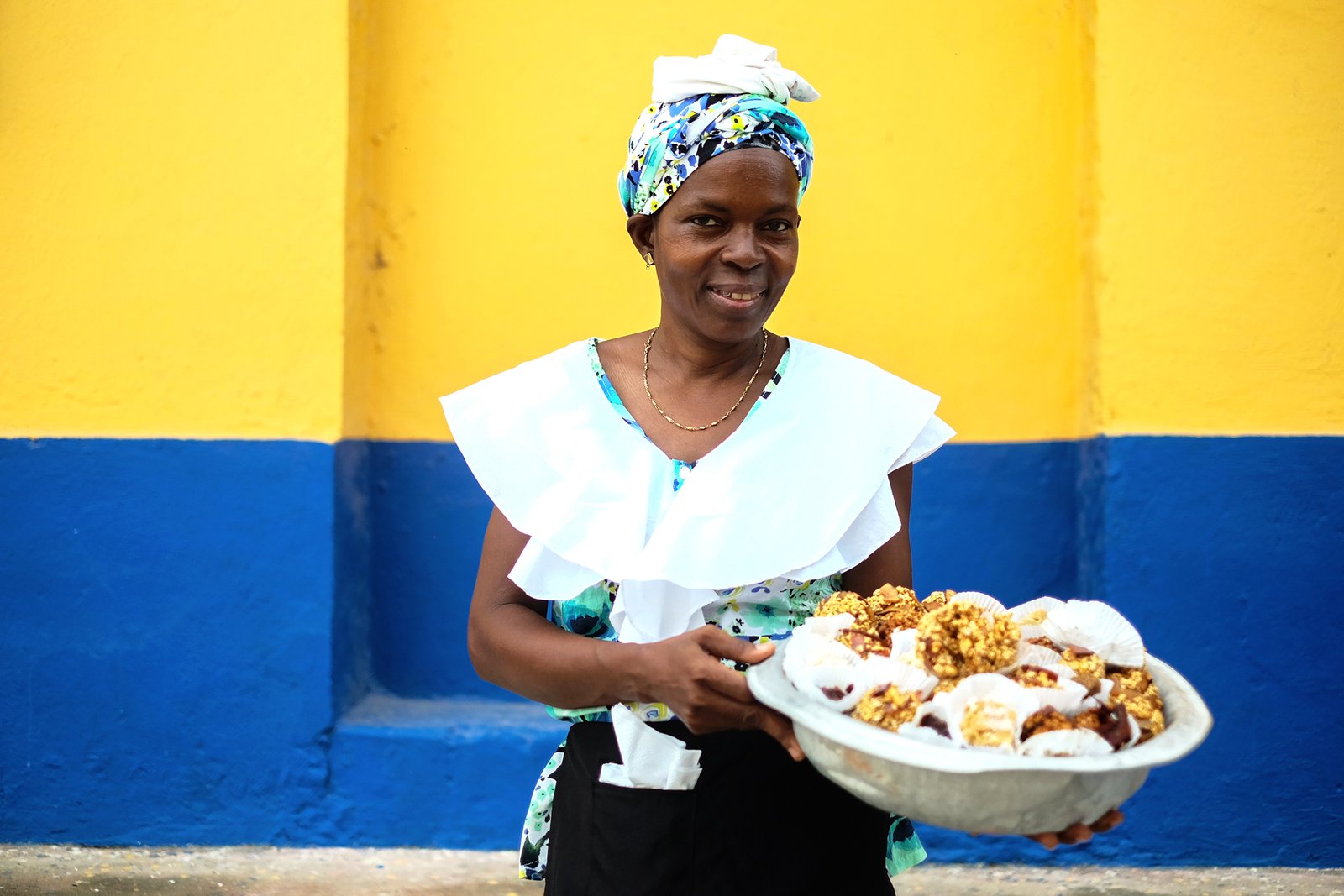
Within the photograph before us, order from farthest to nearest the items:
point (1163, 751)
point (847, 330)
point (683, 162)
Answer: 1. point (847, 330)
2. point (683, 162)
3. point (1163, 751)

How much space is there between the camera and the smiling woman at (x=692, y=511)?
168 cm

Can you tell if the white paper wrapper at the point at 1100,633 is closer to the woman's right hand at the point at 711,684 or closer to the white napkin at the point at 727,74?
the woman's right hand at the point at 711,684

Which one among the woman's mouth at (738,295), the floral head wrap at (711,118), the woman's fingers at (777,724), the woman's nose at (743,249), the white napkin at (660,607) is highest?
the floral head wrap at (711,118)

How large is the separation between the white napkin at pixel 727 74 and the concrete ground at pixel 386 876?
2.46 m

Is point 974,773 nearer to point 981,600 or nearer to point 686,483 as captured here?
point 981,600

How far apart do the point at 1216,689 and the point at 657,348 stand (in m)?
2.37

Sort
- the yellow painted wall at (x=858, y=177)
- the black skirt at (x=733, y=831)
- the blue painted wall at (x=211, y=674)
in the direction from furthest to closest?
the yellow painted wall at (x=858, y=177)
the blue painted wall at (x=211, y=674)
the black skirt at (x=733, y=831)

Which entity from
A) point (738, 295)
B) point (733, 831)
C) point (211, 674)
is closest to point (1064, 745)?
point (733, 831)

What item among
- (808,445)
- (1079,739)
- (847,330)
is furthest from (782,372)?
(847,330)

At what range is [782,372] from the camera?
6.33 ft

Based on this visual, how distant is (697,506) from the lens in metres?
1.74

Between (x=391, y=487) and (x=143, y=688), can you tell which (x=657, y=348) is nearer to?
(x=391, y=487)

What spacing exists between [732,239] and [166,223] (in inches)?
101

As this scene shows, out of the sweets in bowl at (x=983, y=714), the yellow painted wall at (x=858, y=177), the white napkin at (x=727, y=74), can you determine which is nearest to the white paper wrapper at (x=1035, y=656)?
the sweets in bowl at (x=983, y=714)
